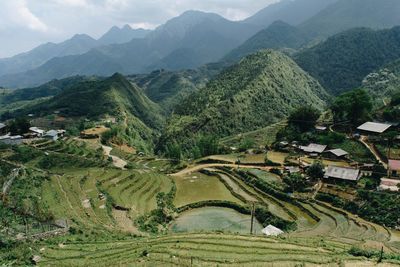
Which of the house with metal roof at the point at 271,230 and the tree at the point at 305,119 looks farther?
the tree at the point at 305,119

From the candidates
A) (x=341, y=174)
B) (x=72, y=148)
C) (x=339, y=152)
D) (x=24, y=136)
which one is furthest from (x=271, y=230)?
(x=24, y=136)

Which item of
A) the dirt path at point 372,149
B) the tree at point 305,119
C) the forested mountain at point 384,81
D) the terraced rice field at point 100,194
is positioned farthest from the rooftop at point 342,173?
the forested mountain at point 384,81

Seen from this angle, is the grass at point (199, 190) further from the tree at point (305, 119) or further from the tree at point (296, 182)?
the tree at point (305, 119)

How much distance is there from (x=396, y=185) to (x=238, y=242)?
26402mm

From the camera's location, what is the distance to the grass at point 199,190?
179 feet

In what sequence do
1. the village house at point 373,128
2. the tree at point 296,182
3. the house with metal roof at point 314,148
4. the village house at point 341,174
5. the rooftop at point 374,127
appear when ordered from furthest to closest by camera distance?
the rooftop at point 374,127, the village house at point 373,128, the house with metal roof at point 314,148, the tree at point 296,182, the village house at point 341,174

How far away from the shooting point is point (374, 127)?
69.6 meters

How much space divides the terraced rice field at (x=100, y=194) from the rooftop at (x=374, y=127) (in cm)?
3750

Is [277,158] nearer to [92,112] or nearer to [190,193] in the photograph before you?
[190,193]

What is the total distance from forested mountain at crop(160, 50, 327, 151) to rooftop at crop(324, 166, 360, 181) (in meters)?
60.6

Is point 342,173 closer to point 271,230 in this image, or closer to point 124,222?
point 271,230

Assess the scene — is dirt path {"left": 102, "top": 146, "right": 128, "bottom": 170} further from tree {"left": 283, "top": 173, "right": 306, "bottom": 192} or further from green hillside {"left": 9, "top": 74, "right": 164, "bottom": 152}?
tree {"left": 283, "top": 173, "right": 306, "bottom": 192}

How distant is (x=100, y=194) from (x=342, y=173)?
110ft

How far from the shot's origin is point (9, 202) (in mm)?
40875
